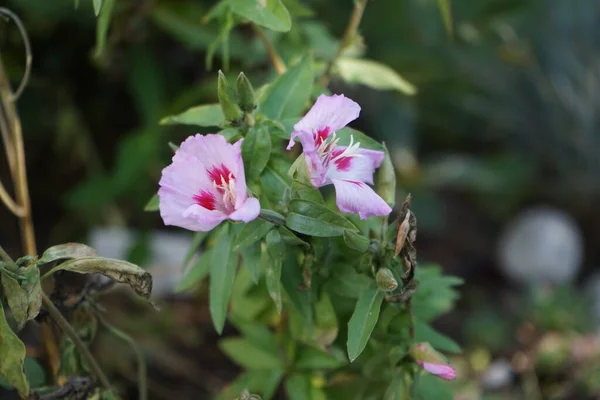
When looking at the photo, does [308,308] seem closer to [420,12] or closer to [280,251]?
[280,251]

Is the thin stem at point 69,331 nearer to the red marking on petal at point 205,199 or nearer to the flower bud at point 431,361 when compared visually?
the red marking on petal at point 205,199

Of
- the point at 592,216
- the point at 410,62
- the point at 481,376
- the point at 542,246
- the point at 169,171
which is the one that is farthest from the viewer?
the point at 592,216

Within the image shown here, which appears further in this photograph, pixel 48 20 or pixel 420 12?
pixel 420 12

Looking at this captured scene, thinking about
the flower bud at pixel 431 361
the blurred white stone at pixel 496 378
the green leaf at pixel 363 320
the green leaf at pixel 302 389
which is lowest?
the blurred white stone at pixel 496 378

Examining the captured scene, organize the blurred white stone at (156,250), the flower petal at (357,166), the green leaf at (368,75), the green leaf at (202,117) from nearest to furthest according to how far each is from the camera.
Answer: the flower petal at (357,166), the green leaf at (202,117), the green leaf at (368,75), the blurred white stone at (156,250)

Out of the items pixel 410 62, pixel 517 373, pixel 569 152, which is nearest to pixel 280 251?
pixel 517 373

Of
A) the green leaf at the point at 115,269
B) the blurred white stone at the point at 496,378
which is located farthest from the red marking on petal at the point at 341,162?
the blurred white stone at the point at 496,378
